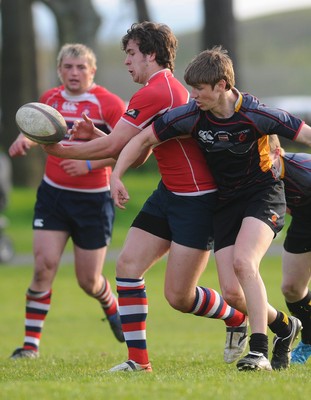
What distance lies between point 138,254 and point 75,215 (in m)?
2.01

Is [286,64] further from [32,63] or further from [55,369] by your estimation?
[55,369]

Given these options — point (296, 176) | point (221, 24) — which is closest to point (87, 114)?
point (296, 176)

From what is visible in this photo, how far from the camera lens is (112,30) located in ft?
124

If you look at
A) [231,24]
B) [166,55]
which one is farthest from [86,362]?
[231,24]

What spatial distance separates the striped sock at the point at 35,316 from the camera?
9.27 meters

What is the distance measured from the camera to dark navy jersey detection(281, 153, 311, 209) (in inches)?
296

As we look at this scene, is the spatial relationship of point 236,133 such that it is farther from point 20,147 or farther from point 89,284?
point 89,284

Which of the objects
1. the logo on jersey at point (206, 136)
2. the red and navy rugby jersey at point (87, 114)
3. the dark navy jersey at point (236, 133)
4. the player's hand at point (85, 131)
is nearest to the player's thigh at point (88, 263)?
the red and navy rugby jersey at point (87, 114)

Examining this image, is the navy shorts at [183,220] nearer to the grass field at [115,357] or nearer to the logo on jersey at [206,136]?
the logo on jersey at [206,136]

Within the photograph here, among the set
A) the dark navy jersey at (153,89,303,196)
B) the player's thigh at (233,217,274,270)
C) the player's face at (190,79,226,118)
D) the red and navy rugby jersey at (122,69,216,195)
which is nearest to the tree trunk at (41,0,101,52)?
the red and navy rugby jersey at (122,69,216,195)

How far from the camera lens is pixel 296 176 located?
296 inches

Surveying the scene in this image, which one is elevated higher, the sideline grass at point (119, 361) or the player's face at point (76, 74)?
the player's face at point (76, 74)

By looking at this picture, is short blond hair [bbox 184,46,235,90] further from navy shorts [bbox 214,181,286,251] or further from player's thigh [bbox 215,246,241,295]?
player's thigh [bbox 215,246,241,295]

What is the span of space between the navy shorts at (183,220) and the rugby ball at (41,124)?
0.84 metres
